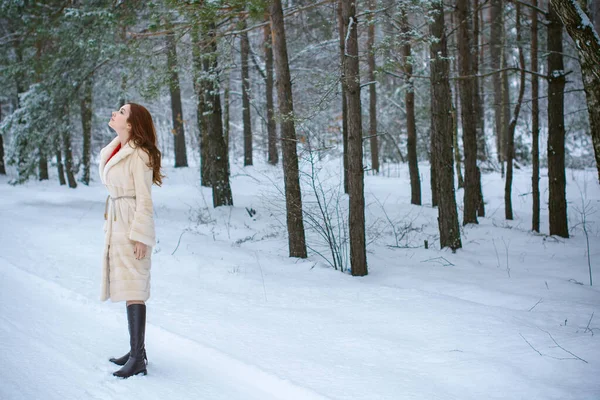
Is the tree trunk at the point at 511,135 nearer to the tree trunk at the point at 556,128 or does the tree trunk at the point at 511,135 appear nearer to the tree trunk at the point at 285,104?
the tree trunk at the point at 556,128

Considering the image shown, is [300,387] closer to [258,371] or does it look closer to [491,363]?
[258,371]

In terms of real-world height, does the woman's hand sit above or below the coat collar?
below

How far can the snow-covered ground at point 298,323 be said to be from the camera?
3250mm

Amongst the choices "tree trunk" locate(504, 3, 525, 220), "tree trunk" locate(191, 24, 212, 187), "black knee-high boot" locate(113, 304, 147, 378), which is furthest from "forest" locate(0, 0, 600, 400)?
"tree trunk" locate(504, 3, 525, 220)

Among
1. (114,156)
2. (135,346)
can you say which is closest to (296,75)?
(114,156)

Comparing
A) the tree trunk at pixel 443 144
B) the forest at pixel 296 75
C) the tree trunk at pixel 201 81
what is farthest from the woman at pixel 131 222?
the tree trunk at pixel 443 144

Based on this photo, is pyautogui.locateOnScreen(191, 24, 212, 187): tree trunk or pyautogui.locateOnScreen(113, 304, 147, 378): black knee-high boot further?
pyautogui.locateOnScreen(191, 24, 212, 187): tree trunk

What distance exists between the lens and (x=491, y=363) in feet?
11.4

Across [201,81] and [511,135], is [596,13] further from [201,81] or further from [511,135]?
[201,81]

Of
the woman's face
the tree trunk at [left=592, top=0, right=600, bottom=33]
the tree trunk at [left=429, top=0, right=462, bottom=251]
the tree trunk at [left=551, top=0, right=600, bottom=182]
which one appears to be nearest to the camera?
the woman's face

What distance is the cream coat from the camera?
3395 millimetres

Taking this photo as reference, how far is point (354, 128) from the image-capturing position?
21.2 feet

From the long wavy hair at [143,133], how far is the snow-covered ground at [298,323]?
166cm

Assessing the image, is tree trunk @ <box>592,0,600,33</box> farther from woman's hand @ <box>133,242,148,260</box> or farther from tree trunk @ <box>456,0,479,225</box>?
woman's hand @ <box>133,242,148,260</box>
